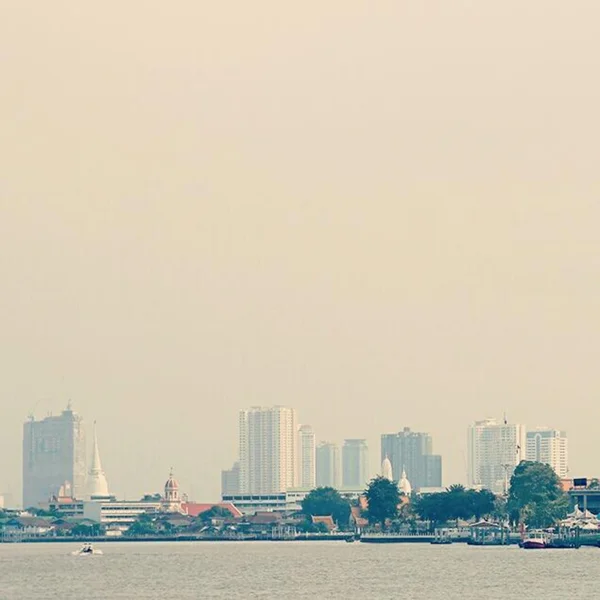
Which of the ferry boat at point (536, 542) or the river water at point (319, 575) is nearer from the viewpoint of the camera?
the river water at point (319, 575)

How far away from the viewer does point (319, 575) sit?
13288cm

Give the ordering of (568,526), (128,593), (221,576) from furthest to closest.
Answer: (568,526)
(221,576)
(128,593)

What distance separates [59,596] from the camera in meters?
110

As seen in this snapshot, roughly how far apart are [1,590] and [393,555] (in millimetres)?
62709

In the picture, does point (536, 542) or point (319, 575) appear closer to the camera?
point (319, 575)

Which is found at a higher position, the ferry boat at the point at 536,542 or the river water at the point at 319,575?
the ferry boat at the point at 536,542

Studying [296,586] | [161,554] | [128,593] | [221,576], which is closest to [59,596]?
[128,593]

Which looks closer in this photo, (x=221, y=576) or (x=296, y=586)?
(x=296, y=586)

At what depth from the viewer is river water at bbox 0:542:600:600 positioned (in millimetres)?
110125

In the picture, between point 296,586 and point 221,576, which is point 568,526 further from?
point 296,586

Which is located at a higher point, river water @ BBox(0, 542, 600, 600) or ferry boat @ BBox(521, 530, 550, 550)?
ferry boat @ BBox(521, 530, 550, 550)

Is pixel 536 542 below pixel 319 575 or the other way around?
the other way around

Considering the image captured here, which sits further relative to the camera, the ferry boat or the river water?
the ferry boat

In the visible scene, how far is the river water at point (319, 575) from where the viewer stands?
110125mm
